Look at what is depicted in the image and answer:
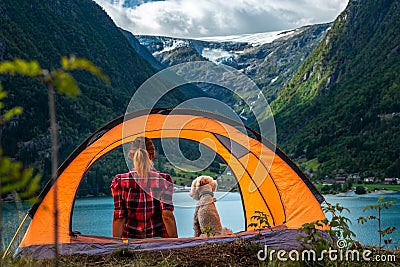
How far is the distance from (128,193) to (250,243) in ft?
4.86

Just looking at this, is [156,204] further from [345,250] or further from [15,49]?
[15,49]

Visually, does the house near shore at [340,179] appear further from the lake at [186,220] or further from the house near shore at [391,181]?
the lake at [186,220]

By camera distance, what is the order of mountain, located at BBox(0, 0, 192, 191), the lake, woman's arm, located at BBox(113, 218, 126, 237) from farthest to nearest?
mountain, located at BBox(0, 0, 192, 191)
the lake
woman's arm, located at BBox(113, 218, 126, 237)


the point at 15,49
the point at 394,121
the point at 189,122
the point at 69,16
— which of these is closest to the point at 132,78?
the point at 69,16

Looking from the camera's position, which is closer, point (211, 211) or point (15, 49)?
point (211, 211)

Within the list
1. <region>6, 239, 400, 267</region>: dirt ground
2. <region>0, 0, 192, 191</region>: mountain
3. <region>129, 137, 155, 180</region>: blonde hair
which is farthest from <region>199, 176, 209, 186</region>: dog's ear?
<region>0, 0, 192, 191</region>: mountain

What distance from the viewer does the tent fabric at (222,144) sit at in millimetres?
7290

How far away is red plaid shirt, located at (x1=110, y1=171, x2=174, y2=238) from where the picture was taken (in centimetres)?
611

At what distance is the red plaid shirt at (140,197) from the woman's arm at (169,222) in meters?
0.06

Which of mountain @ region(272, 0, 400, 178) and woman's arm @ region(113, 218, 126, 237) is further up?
mountain @ region(272, 0, 400, 178)

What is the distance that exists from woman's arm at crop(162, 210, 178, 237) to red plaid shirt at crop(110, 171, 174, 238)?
6 centimetres

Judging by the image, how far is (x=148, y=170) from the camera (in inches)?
239

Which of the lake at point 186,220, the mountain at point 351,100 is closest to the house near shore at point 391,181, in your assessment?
the mountain at point 351,100

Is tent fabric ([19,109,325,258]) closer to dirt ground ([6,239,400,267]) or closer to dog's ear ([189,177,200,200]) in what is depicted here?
dog's ear ([189,177,200,200])
